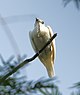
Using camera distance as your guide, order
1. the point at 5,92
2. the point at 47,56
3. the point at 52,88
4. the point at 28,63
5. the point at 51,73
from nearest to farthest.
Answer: the point at 28,63
the point at 5,92
the point at 52,88
the point at 51,73
the point at 47,56

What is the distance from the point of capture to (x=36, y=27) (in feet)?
4.43

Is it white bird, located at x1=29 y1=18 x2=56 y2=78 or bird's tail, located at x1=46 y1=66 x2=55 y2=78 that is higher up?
white bird, located at x1=29 y1=18 x2=56 y2=78

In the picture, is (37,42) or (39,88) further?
(37,42)

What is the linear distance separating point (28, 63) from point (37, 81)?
0.17 m

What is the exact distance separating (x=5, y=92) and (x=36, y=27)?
496 mm

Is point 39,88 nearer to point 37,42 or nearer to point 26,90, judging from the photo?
point 26,90

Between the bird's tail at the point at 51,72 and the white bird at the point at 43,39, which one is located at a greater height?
the white bird at the point at 43,39

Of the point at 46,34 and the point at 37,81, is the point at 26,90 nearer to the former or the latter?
the point at 37,81

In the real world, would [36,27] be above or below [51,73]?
above

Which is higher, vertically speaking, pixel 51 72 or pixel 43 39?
pixel 43 39

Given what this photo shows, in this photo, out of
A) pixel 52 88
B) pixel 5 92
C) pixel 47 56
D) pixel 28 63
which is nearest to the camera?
pixel 28 63

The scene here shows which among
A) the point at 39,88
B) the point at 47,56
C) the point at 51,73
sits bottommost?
the point at 39,88

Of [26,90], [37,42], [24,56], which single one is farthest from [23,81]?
[37,42]

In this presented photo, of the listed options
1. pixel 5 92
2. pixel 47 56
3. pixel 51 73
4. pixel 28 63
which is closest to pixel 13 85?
pixel 5 92
